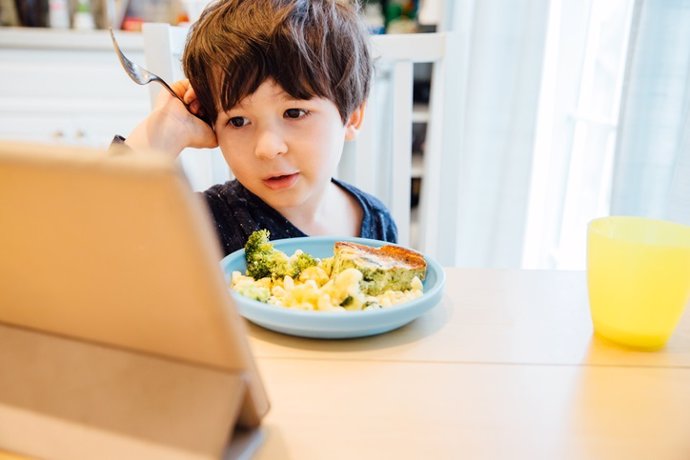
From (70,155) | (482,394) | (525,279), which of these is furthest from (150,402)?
(525,279)

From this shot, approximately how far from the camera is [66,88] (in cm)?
196

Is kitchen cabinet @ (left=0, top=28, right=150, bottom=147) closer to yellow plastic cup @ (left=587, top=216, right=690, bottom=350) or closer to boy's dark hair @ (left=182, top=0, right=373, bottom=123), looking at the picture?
boy's dark hair @ (left=182, top=0, right=373, bottom=123)

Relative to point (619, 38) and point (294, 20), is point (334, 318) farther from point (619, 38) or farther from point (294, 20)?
point (619, 38)

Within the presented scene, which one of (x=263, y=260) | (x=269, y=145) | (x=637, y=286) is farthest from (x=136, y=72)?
(x=637, y=286)

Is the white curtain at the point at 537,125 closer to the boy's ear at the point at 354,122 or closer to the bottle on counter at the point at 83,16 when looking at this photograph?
the boy's ear at the point at 354,122

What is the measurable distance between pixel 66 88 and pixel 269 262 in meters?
1.72

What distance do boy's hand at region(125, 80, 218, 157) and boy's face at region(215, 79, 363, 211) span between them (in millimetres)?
50

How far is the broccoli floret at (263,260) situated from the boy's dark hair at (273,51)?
28 centimetres

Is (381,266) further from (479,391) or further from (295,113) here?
(295,113)

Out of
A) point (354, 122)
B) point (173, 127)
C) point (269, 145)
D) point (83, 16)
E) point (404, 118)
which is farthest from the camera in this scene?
point (83, 16)

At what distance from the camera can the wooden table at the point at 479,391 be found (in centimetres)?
39

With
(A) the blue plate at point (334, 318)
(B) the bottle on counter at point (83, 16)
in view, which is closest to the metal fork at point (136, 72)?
(A) the blue plate at point (334, 318)

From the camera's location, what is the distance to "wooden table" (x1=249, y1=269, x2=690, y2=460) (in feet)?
1.28

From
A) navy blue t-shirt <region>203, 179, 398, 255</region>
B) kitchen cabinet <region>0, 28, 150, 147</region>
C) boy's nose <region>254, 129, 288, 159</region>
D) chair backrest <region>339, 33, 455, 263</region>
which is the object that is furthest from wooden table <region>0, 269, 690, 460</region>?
kitchen cabinet <region>0, 28, 150, 147</region>
